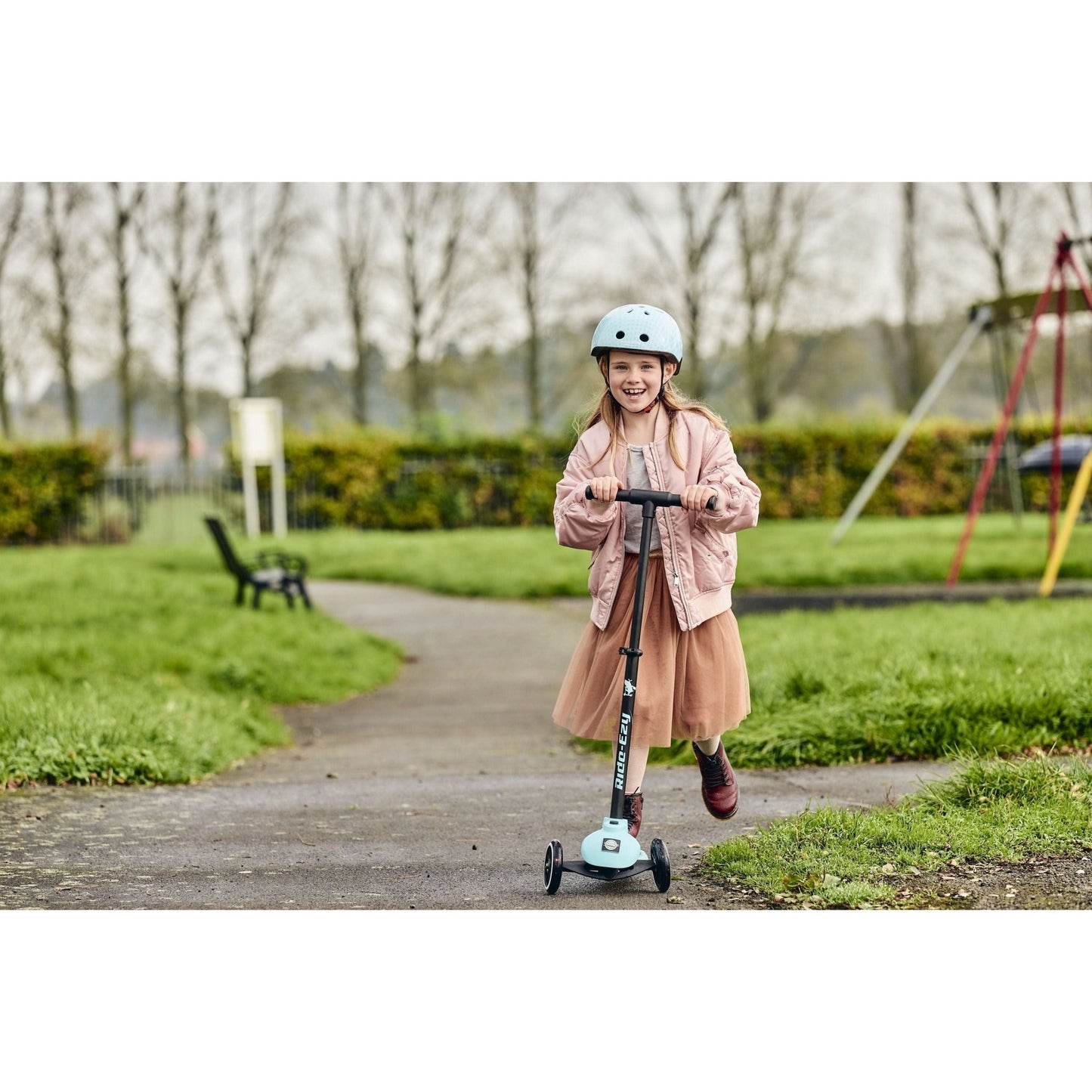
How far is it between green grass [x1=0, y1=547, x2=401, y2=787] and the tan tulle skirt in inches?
94.8

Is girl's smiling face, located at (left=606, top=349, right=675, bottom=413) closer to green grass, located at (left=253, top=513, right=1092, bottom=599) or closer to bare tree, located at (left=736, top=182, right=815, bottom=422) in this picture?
green grass, located at (left=253, top=513, right=1092, bottom=599)

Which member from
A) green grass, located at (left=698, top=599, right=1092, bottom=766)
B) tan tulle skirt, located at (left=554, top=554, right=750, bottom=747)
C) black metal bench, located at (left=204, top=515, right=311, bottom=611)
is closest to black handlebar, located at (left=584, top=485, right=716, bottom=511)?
tan tulle skirt, located at (left=554, top=554, right=750, bottom=747)

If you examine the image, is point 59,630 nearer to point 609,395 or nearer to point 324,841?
point 324,841

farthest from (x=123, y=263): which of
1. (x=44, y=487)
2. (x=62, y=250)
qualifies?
(x=44, y=487)

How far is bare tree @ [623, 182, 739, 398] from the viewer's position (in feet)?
83.9

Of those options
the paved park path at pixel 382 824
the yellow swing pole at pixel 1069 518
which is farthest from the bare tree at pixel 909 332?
the paved park path at pixel 382 824

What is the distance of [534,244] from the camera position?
25469mm

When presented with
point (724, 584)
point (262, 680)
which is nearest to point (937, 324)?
point (262, 680)

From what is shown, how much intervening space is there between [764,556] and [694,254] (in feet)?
42.6

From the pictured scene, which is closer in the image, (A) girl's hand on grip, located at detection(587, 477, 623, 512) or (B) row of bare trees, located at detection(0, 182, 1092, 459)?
(A) girl's hand on grip, located at detection(587, 477, 623, 512)

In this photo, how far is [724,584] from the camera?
4.09 m

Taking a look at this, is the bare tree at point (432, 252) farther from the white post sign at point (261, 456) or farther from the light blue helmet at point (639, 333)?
the light blue helmet at point (639, 333)

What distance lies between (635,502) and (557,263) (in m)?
22.3

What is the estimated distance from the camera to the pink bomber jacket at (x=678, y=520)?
398 centimetres
